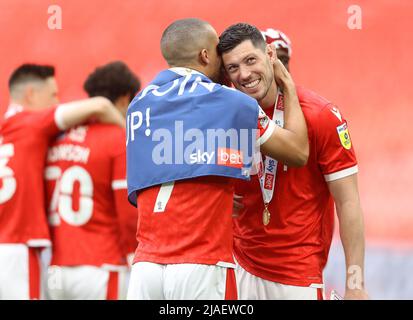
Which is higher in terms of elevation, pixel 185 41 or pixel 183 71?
pixel 185 41

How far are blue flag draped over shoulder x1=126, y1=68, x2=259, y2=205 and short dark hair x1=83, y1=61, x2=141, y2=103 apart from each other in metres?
2.09

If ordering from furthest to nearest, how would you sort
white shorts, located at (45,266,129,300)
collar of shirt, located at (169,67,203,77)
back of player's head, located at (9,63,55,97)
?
back of player's head, located at (9,63,55,97) < white shorts, located at (45,266,129,300) < collar of shirt, located at (169,67,203,77)

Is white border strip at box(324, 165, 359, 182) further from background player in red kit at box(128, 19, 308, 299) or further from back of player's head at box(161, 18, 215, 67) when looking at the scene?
back of player's head at box(161, 18, 215, 67)

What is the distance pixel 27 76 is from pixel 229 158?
2.64 meters

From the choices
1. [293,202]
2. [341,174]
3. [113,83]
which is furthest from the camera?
[113,83]

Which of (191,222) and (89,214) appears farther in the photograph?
(89,214)

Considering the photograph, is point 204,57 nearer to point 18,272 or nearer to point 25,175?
point 25,175

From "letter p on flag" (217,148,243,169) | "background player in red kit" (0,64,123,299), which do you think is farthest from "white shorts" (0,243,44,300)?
"letter p on flag" (217,148,243,169)

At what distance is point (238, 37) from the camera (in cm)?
395

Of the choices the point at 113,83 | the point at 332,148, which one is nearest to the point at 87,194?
the point at 113,83

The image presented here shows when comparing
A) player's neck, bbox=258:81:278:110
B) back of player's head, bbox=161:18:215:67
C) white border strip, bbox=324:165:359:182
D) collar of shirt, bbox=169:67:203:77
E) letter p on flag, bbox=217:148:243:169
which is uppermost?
back of player's head, bbox=161:18:215:67

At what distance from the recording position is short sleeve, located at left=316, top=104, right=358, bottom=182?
3.95 metres
